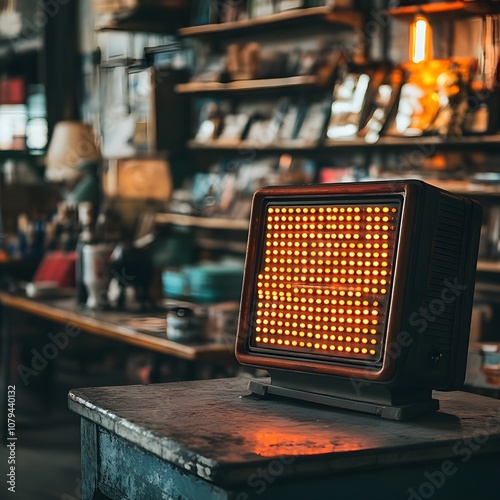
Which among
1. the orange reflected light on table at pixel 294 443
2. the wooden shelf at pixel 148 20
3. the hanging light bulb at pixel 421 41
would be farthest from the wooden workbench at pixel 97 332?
the wooden shelf at pixel 148 20

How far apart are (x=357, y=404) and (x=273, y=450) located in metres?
0.23

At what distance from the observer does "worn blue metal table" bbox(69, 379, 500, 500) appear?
1116mm

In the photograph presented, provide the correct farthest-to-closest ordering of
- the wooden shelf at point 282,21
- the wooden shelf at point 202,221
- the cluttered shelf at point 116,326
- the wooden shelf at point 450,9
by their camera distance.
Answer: the wooden shelf at point 202,221 → the wooden shelf at point 282,21 → the wooden shelf at point 450,9 → the cluttered shelf at point 116,326

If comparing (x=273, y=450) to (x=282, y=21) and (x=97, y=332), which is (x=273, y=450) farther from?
(x=282, y=21)

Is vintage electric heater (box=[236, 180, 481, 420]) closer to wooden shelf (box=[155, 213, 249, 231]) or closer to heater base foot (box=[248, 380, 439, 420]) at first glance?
heater base foot (box=[248, 380, 439, 420])

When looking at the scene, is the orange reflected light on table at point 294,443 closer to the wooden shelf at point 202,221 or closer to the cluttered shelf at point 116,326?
the cluttered shelf at point 116,326

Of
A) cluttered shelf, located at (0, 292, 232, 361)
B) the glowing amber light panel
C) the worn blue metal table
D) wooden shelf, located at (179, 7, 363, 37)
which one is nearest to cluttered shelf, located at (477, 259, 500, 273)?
cluttered shelf, located at (0, 292, 232, 361)

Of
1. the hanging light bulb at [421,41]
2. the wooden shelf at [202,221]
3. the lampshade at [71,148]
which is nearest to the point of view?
the hanging light bulb at [421,41]

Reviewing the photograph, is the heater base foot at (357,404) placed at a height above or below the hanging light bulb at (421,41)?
below

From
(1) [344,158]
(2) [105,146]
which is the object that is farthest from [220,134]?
(2) [105,146]

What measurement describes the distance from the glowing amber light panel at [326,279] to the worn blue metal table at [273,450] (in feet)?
0.34

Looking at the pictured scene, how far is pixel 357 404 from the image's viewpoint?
1.33m

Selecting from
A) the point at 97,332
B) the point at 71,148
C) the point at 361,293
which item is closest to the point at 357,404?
the point at 361,293

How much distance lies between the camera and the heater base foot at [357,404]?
1.30m
